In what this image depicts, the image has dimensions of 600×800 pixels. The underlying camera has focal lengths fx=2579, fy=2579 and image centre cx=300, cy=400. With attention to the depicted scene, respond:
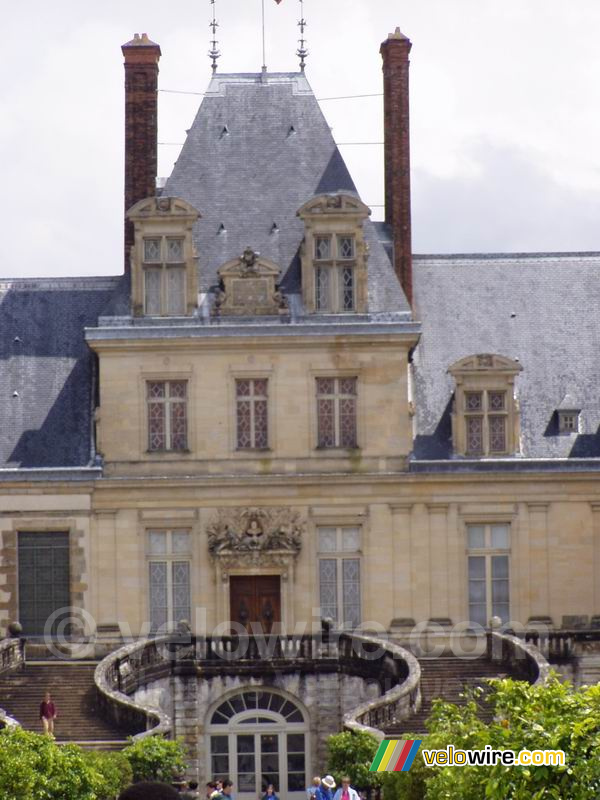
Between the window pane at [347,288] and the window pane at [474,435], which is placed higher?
the window pane at [347,288]

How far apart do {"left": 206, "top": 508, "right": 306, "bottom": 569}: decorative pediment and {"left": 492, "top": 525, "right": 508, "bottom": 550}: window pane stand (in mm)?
3833

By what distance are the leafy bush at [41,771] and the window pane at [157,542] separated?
48.9 feet

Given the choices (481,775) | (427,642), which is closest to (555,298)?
(427,642)

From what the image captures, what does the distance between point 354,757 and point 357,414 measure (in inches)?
392

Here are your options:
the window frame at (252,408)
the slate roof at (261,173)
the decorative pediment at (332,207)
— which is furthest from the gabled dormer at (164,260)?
the decorative pediment at (332,207)

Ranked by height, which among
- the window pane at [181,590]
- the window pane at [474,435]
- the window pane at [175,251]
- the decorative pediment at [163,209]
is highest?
the decorative pediment at [163,209]

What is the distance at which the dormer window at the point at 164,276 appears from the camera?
167 feet

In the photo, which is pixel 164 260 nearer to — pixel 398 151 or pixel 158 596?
pixel 398 151

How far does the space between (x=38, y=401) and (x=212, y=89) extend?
24.8ft

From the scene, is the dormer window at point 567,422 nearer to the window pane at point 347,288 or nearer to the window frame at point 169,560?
the window pane at point 347,288

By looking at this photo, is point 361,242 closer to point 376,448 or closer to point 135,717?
point 376,448

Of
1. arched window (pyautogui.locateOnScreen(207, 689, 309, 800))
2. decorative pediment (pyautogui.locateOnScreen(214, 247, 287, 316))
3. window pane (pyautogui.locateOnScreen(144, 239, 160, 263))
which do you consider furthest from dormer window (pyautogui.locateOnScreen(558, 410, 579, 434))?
window pane (pyautogui.locateOnScreen(144, 239, 160, 263))

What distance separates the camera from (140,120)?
53.3 metres

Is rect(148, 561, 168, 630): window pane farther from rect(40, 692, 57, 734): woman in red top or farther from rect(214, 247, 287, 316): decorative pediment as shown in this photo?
rect(40, 692, 57, 734): woman in red top
